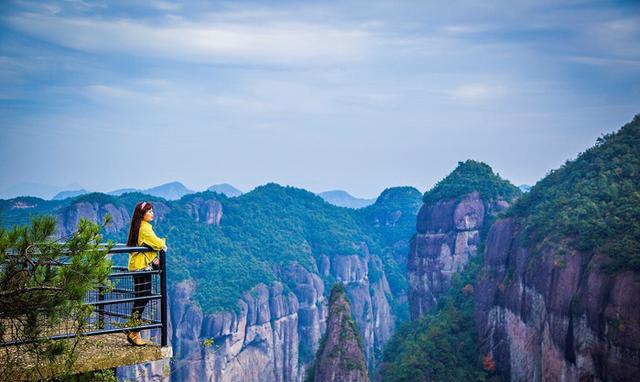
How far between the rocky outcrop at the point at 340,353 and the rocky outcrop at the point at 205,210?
203 ft

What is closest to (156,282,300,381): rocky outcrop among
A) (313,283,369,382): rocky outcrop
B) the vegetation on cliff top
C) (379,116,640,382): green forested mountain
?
the vegetation on cliff top

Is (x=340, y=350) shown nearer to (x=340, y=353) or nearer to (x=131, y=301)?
(x=340, y=353)

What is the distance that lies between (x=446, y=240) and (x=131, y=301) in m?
72.5

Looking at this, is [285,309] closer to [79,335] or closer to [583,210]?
[583,210]

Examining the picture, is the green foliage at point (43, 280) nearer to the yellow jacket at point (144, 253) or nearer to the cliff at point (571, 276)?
the yellow jacket at point (144, 253)

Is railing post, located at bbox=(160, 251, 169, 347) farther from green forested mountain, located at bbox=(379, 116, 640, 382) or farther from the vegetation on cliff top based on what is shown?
the vegetation on cliff top

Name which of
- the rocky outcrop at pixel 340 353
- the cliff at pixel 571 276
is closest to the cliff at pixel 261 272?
the rocky outcrop at pixel 340 353

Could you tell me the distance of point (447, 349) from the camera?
2130 inches

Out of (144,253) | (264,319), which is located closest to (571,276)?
(144,253)

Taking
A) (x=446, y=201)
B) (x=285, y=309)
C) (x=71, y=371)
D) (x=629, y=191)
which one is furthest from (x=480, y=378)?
(x=285, y=309)

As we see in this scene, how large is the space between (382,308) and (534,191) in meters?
73.0

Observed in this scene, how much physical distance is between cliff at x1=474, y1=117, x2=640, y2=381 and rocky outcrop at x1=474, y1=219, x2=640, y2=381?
57 millimetres

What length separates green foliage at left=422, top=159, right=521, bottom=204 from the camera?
8025 centimetres

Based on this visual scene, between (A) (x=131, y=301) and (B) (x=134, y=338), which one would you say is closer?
(A) (x=131, y=301)
